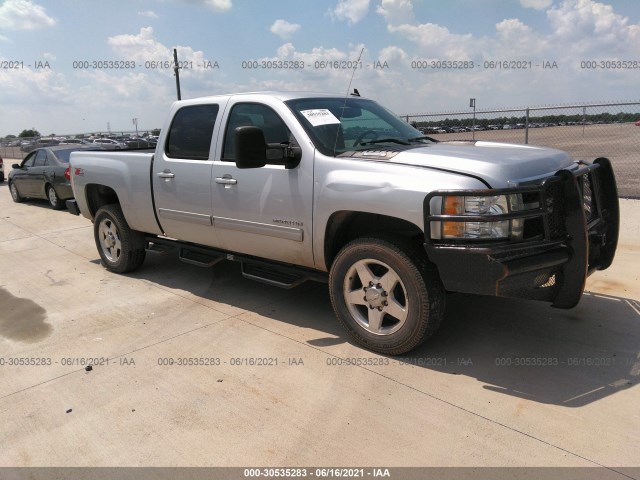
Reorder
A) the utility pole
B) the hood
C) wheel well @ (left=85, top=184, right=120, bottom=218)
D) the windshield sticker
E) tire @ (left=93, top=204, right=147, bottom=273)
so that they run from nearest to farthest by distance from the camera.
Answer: the hood, the windshield sticker, tire @ (left=93, top=204, right=147, bottom=273), wheel well @ (left=85, top=184, right=120, bottom=218), the utility pole

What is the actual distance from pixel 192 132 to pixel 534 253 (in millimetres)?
3439

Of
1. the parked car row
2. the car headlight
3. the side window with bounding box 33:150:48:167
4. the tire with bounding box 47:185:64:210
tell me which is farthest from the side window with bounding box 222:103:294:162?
the side window with bounding box 33:150:48:167

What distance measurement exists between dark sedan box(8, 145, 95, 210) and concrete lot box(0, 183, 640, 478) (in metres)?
6.72

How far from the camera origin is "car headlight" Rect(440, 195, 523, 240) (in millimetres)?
3152

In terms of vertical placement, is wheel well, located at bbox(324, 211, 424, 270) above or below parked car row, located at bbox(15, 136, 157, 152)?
below

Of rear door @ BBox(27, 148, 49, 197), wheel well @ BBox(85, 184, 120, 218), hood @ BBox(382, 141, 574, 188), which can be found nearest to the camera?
hood @ BBox(382, 141, 574, 188)

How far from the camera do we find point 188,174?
16.2 feet

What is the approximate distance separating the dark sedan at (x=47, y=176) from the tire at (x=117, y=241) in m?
5.30

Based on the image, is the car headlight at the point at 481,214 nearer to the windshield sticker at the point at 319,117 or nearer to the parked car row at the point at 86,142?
the windshield sticker at the point at 319,117

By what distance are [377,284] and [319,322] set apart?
1038mm

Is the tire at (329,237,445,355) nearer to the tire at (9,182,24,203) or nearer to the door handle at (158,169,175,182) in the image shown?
the door handle at (158,169,175,182)

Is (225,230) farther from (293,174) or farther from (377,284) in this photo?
(377,284)

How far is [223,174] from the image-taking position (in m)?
4.60

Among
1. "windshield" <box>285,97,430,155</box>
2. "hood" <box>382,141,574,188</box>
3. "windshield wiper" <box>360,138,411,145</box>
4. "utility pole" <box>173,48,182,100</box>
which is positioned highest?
"utility pole" <box>173,48,182,100</box>
